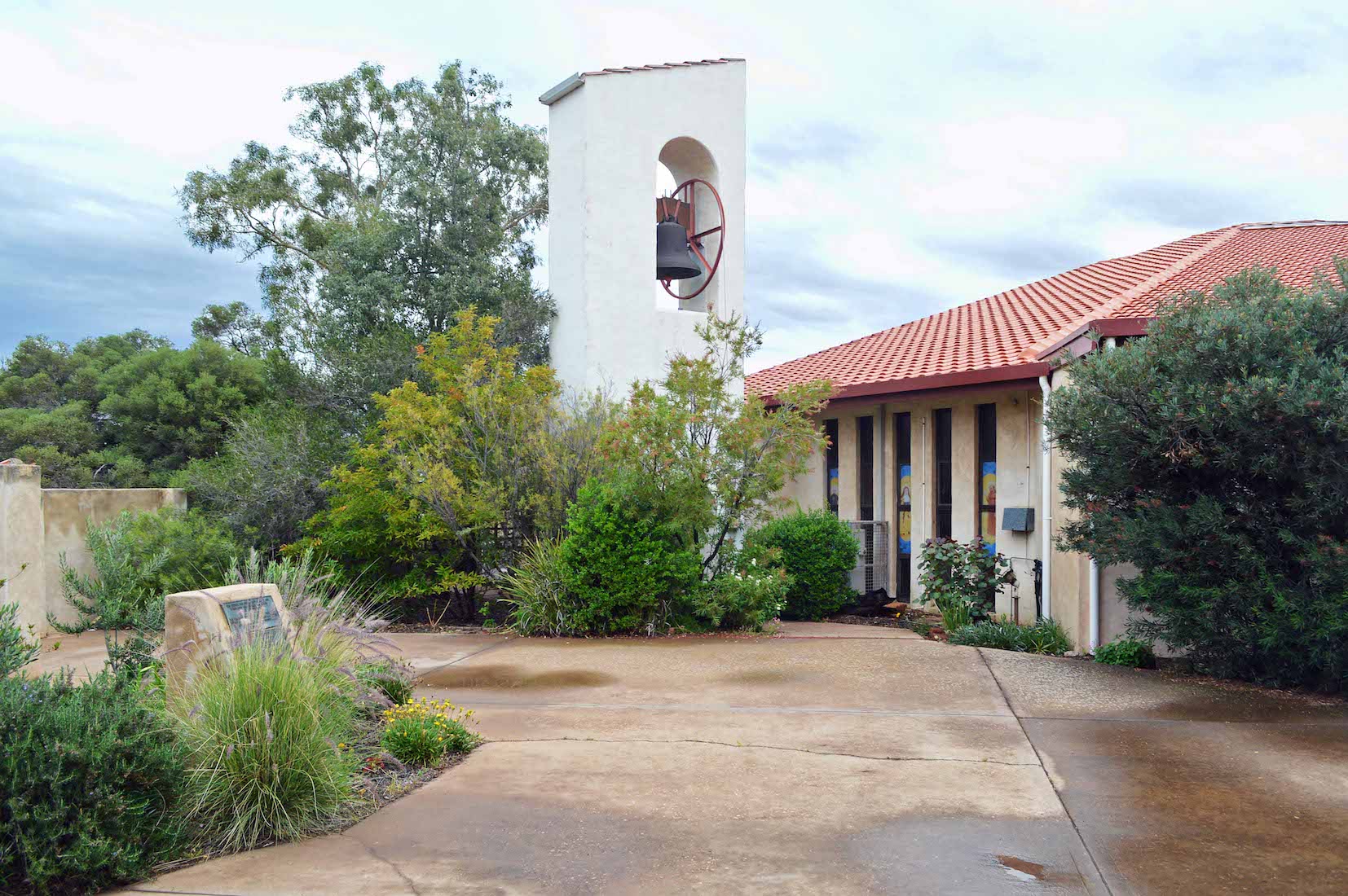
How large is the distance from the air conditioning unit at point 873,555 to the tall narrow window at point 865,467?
551mm

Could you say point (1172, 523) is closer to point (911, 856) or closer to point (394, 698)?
point (911, 856)

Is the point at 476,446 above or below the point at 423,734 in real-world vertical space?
above

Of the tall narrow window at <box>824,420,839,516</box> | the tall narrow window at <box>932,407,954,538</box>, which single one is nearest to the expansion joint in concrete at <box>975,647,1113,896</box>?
the tall narrow window at <box>932,407,954,538</box>

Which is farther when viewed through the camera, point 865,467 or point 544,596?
point 865,467

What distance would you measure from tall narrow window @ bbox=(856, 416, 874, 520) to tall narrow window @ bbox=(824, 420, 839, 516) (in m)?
0.60

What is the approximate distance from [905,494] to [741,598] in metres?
4.69

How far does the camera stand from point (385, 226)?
806 inches

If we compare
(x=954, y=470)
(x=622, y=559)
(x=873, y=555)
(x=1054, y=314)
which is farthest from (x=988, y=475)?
(x=622, y=559)

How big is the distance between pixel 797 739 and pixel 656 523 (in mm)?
4710

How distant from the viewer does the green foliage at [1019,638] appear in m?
10.4

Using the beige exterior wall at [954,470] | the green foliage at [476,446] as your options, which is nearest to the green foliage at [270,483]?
the green foliage at [476,446]

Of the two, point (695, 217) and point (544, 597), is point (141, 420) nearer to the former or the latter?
point (695, 217)

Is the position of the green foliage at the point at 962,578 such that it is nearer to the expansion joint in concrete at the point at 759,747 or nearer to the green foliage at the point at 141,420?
the expansion joint in concrete at the point at 759,747

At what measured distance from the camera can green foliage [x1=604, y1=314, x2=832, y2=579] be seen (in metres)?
10.9
